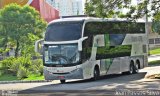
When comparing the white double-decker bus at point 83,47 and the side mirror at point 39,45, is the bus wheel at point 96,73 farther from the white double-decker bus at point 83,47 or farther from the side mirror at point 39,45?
the side mirror at point 39,45

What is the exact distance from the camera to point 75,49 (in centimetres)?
2733

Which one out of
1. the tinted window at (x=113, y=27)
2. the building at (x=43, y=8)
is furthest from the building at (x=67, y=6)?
the tinted window at (x=113, y=27)

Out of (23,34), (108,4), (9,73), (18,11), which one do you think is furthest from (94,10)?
(18,11)

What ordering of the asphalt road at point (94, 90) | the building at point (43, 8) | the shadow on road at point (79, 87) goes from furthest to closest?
1. the building at point (43, 8)
2. the shadow on road at point (79, 87)
3. the asphalt road at point (94, 90)

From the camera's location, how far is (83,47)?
27641mm

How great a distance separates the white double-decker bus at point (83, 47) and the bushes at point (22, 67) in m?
9.15

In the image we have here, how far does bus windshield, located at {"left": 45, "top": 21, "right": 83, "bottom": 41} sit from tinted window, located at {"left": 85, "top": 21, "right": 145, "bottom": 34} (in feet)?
2.68

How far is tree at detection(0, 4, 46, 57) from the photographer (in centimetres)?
6324

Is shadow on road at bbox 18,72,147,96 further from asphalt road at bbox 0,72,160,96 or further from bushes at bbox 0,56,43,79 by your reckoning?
bushes at bbox 0,56,43,79

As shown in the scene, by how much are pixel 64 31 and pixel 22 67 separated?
1246 centimetres

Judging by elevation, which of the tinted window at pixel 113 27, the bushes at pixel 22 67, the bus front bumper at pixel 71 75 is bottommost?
the bushes at pixel 22 67

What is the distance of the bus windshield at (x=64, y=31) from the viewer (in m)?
27.4

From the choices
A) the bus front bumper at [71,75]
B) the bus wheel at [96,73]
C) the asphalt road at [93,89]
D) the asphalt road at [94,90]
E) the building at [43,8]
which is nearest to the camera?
the asphalt road at [94,90]

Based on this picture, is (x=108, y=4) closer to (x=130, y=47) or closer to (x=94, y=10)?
(x=94, y=10)
